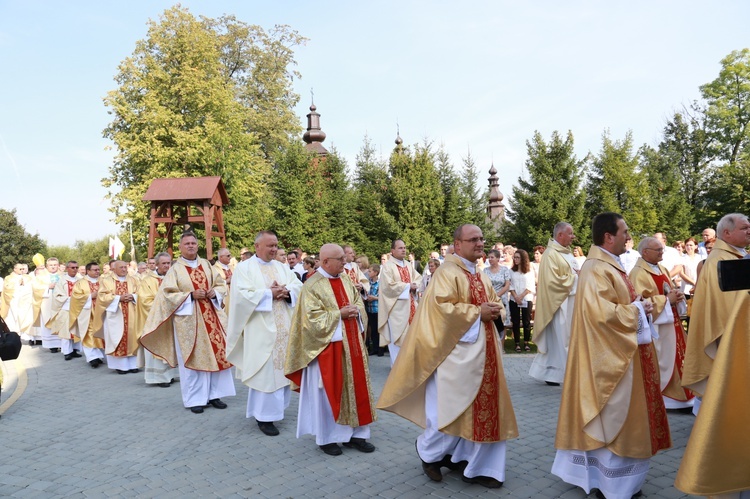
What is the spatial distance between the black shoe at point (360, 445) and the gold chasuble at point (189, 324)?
2.68m

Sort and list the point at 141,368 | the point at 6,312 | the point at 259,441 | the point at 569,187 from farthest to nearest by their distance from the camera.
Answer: the point at 569,187 < the point at 6,312 < the point at 141,368 < the point at 259,441

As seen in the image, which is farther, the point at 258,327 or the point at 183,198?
the point at 183,198

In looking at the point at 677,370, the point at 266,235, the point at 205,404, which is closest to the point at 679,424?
the point at 677,370

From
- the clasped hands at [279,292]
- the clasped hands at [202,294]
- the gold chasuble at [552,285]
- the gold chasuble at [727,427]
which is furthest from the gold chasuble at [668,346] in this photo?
the clasped hands at [202,294]

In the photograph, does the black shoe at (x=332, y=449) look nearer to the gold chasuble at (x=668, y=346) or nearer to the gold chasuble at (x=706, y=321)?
the gold chasuble at (x=706, y=321)

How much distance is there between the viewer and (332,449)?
582 centimetres

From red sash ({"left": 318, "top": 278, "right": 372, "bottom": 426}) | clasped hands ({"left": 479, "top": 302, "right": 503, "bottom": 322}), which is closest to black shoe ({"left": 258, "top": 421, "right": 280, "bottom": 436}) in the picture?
red sash ({"left": 318, "top": 278, "right": 372, "bottom": 426})

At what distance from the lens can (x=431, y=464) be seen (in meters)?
4.96

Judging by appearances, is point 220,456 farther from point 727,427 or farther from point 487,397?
point 727,427

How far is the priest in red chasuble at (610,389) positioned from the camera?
13.9ft

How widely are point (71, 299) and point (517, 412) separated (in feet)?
33.2

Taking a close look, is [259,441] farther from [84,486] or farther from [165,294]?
[165,294]

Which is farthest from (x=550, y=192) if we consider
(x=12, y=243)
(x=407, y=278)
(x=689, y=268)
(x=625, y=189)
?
(x=12, y=243)

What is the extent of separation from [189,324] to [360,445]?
135 inches
